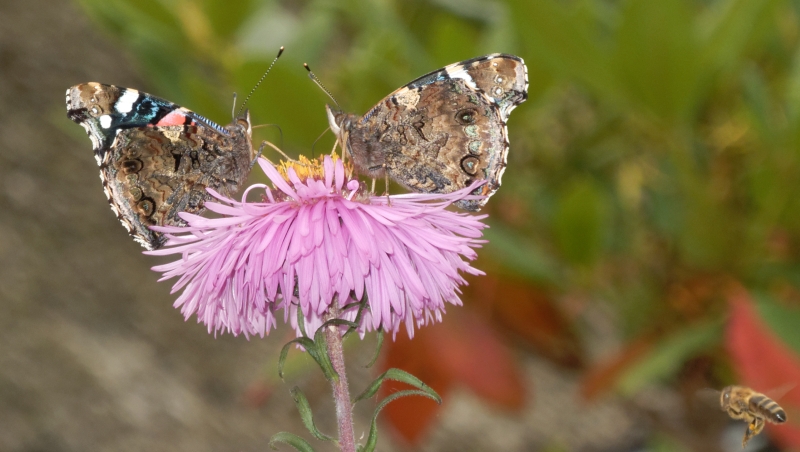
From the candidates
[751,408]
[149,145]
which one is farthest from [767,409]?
[149,145]

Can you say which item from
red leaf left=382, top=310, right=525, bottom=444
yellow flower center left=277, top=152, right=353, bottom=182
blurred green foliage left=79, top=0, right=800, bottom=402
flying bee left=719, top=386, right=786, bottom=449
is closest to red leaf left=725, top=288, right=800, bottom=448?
blurred green foliage left=79, top=0, right=800, bottom=402

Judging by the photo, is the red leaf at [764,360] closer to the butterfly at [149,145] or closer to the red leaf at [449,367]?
the red leaf at [449,367]

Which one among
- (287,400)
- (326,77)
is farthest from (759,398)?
(287,400)

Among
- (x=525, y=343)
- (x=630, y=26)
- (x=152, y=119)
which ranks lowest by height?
(x=152, y=119)

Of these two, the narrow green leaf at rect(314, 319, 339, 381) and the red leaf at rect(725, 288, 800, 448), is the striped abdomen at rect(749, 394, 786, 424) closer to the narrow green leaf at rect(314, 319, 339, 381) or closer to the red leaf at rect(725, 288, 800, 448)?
the red leaf at rect(725, 288, 800, 448)

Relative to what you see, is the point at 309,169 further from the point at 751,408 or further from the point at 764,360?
the point at 764,360

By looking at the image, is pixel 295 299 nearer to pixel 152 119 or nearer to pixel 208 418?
pixel 152 119
